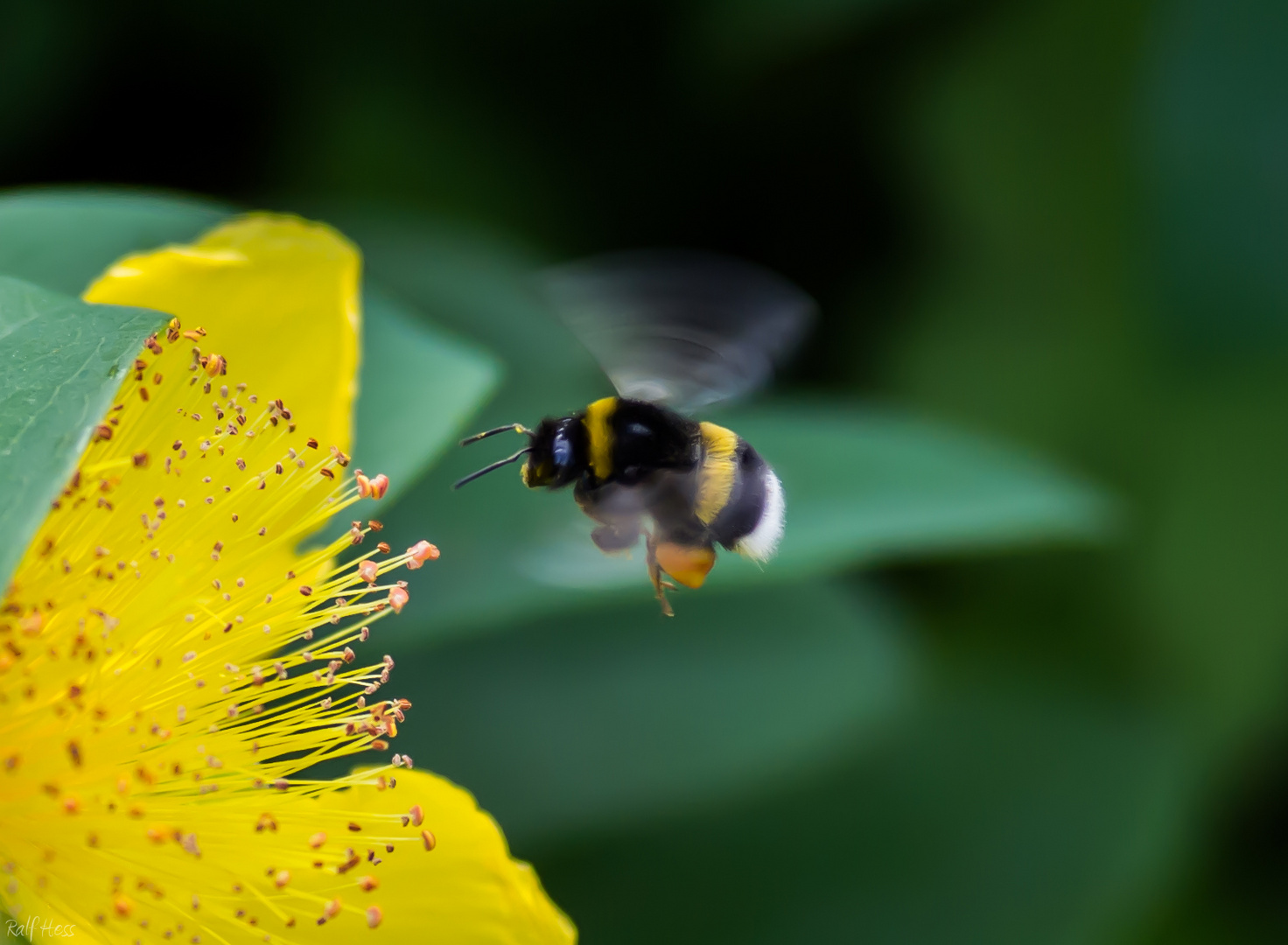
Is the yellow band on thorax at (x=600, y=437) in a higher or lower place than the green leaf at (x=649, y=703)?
higher

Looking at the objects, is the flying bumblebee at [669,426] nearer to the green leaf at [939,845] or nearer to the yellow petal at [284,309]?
the yellow petal at [284,309]

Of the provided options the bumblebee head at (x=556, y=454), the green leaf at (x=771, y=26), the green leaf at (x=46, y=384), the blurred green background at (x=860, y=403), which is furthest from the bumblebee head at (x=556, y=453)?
the green leaf at (x=771, y=26)

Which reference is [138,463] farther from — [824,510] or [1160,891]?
[1160,891]

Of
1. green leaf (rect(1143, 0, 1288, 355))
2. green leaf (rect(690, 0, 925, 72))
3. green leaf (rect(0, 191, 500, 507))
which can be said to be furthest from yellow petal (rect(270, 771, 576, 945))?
green leaf (rect(1143, 0, 1288, 355))

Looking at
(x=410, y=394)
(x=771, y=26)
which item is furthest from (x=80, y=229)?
(x=771, y=26)

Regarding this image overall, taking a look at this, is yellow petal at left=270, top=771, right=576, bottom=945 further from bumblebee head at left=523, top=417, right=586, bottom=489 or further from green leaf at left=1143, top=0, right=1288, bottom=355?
green leaf at left=1143, top=0, right=1288, bottom=355
